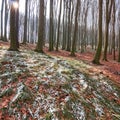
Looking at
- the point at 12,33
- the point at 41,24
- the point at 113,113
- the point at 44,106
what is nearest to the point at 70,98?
the point at 44,106

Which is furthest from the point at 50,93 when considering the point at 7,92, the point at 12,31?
the point at 12,31

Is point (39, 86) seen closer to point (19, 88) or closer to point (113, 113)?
point (19, 88)

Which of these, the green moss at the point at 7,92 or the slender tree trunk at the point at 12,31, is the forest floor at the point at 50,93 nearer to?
the green moss at the point at 7,92

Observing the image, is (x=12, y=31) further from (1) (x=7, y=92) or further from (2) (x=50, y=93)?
(2) (x=50, y=93)

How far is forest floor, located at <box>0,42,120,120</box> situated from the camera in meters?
6.03

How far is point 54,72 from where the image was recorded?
841 centimetres

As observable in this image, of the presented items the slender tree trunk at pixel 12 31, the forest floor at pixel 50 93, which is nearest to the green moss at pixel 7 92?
the forest floor at pixel 50 93

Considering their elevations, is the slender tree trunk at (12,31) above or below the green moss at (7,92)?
above

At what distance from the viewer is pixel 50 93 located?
22.6 ft

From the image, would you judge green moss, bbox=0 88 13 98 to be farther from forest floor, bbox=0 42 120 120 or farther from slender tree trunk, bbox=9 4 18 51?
slender tree trunk, bbox=9 4 18 51

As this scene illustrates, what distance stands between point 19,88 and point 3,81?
27.5 inches

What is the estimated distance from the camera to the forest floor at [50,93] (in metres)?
6.03

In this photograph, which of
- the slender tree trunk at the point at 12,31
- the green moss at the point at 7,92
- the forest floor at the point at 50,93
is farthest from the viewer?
the slender tree trunk at the point at 12,31

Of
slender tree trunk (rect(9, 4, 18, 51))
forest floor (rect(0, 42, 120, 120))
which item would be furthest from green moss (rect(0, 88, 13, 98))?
slender tree trunk (rect(9, 4, 18, 51))
